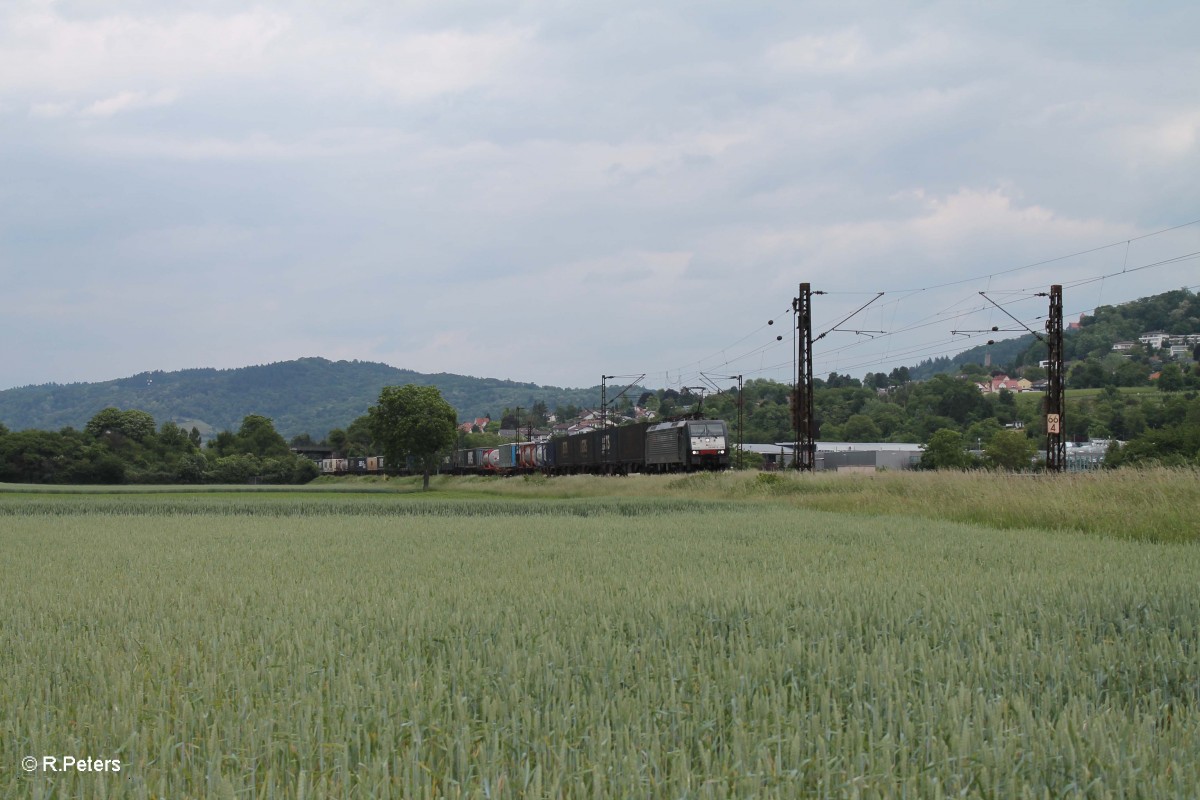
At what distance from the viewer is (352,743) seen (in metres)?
4.35

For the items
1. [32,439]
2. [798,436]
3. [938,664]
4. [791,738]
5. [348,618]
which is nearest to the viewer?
[791,738]

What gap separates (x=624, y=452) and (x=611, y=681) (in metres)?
56.3

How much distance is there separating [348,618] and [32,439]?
9401 centimetres

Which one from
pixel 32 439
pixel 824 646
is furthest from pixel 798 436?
pixel 32 439

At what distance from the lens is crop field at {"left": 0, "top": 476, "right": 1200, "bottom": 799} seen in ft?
12.5

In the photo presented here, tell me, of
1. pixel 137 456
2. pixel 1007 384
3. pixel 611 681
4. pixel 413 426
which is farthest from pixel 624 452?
pixel 1007 384

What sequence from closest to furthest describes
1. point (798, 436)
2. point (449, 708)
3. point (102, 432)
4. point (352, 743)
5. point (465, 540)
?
point (352, 743) < point (449, 708) < point (465, 540) < point (798, 436) < point (102, 432)

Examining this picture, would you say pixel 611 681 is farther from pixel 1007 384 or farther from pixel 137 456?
pixel 1007 384

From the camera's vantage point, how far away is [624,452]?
61.6m

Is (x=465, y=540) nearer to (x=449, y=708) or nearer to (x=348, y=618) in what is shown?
(x=348, y=618)

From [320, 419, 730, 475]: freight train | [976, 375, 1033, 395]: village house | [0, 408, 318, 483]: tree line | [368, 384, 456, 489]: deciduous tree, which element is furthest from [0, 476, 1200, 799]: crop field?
[976, 375, 1033, 395]: village house

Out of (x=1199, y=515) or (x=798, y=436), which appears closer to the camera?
(x=1199, y=515)

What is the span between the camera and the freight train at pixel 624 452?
49.9m

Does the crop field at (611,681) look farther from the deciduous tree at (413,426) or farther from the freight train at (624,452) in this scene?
the deciduous tree at (413,426)
